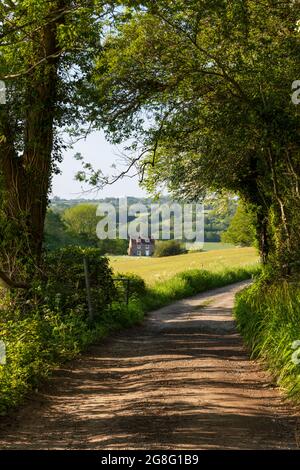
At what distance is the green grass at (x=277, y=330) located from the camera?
9.59 m

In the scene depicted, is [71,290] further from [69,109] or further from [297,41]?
[297,41]

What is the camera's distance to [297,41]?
1466cm

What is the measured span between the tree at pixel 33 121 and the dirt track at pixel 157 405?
341cm

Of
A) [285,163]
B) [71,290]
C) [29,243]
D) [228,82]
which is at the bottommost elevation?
[71,290]

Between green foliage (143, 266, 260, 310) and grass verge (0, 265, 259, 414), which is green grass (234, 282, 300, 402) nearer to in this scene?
grass verge (0, 265, 259, 414)

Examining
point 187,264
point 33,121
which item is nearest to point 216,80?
point 33,121

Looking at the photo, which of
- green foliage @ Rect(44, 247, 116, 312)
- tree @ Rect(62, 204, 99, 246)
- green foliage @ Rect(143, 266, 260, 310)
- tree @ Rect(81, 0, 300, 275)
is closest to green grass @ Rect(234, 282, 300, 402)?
tree @ Rect(81, 0, 300, 275)

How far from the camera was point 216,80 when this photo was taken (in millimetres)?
17203

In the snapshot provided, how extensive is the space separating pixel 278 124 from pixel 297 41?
6.54ft

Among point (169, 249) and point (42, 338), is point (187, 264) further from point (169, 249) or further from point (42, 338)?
point (42, 338)

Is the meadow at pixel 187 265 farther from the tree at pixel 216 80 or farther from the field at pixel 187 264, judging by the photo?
the tree at pixel 216 80

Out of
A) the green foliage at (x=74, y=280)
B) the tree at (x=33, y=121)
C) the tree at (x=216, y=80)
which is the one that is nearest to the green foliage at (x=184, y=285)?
the tree at (x=216, y=80)
